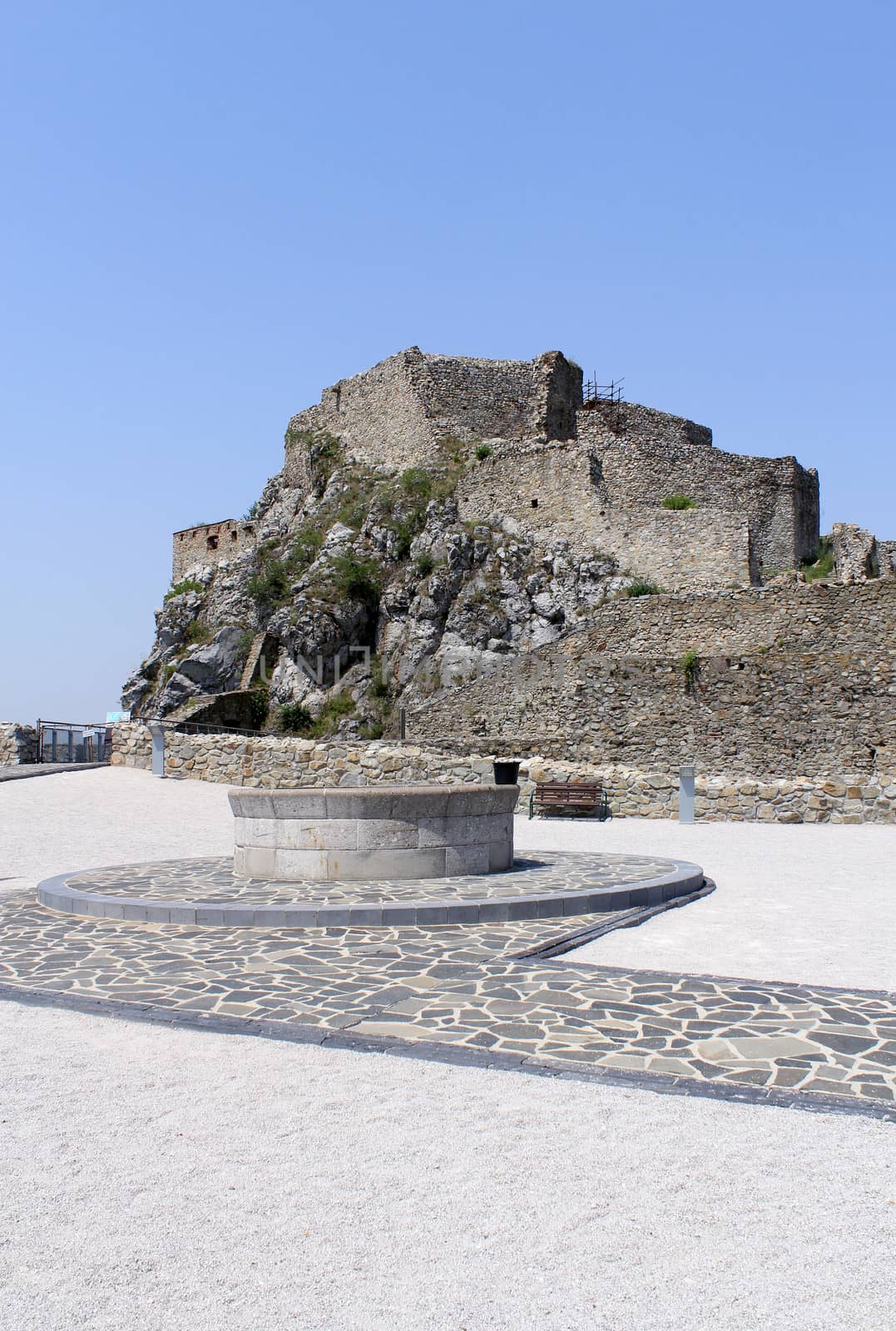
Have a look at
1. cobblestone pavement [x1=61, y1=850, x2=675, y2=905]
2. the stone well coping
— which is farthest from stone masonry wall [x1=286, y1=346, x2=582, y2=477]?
the stone well coping

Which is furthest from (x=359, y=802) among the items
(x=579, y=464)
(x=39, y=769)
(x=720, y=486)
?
(x=720, y=486)

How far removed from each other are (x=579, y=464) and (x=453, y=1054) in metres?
25.7

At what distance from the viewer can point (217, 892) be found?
8492 mm

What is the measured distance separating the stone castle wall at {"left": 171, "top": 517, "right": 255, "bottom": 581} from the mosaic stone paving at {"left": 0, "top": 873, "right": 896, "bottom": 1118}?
34122 millimetres

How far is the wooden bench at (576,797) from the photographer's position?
690 inches

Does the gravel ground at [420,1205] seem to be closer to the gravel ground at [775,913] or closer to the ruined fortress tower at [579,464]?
the gravel ground at [775,913]

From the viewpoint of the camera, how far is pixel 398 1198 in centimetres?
313

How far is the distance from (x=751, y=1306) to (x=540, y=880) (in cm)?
656

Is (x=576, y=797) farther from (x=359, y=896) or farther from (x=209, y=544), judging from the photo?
(x=209, y=544)

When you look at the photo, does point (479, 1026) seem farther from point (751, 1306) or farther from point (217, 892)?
point (217, 892)

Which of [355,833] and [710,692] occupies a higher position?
[710,692]

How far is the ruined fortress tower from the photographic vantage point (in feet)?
88.8

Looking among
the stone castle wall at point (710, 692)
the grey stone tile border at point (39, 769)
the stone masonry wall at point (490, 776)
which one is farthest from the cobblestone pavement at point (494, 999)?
the grey stone tile border at point (39, 769)

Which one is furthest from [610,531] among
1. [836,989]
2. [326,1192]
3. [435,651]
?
[326,1192]
